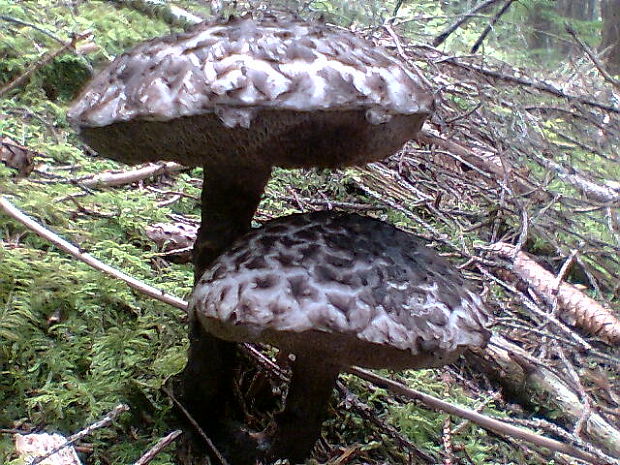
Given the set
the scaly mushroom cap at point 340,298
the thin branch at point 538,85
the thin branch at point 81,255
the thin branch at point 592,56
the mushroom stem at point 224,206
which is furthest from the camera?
the thin branch at point 538,85

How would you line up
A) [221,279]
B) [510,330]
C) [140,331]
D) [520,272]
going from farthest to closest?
[520,272] < [510,330] < [140,331] < [221,279]

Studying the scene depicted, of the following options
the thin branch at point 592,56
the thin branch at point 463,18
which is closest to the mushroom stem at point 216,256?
the thin branch at point 592,56

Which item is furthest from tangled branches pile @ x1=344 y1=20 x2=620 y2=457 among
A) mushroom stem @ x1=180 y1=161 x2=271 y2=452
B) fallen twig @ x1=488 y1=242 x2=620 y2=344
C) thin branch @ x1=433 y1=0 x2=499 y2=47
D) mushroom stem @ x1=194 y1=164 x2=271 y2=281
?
mushroom stem @ x1=194 y1=164 x2=271 y2=281

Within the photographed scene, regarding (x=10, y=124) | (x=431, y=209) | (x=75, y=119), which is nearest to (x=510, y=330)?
(x=431, y=209)

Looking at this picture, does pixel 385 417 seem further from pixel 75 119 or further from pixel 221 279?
pixel 75 119

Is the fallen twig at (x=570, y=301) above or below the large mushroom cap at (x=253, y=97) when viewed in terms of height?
below

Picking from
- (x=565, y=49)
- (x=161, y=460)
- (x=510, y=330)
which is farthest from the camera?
(x=565, y=49)

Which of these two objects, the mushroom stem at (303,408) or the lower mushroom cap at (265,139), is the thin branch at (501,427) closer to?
the mushroom stem at (303,408)
